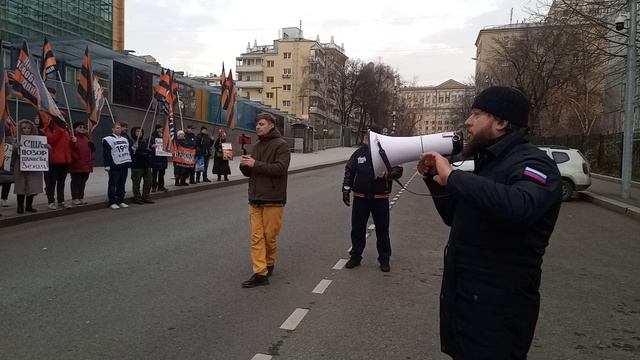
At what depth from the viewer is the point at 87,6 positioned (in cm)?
4269

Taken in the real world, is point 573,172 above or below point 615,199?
above

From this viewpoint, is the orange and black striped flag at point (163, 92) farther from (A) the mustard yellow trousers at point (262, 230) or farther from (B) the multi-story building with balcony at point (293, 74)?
(B) the multi-story building with balcony at point (293, 74)

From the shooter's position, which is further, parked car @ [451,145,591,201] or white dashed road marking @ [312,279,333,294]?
parked car @ [451,145,591,201]

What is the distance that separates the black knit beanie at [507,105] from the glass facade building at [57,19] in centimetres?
2884

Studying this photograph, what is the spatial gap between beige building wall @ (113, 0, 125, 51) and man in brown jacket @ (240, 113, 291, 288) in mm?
49641

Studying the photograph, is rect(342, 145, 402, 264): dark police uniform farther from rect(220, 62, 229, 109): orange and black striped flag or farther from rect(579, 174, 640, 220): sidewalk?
rect(220, 62, 229, 109): orange and black striped flag

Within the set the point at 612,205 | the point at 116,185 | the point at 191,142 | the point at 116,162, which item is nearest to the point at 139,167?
the point at 116,185

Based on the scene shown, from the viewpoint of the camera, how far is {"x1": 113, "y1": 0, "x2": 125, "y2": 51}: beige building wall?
50.6 meters

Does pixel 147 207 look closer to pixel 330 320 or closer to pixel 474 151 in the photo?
pixel 330 320

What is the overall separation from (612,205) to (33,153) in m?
14.9

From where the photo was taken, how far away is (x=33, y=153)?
1023 cm

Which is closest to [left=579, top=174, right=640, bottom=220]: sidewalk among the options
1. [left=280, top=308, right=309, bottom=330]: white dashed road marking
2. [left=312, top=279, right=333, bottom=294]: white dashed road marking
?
[left=312, top=279, right=333, bottom=294]: white dashed road marking

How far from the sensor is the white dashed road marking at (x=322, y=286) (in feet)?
19.1

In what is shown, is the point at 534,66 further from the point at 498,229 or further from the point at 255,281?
the point at 498,229
